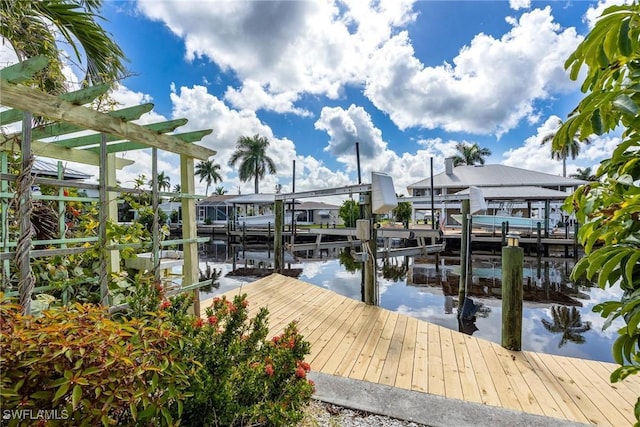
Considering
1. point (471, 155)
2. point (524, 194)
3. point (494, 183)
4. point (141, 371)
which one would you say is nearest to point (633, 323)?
point (141, 371)

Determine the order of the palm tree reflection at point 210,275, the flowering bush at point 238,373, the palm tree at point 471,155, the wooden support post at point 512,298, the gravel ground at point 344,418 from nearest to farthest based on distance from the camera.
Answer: the flowering bush at point 238,373
the gravel ground at point 344,418
the wooden support post at point 512,298
the palm tree reflection at point 210,275
the palm tree at point 471,155

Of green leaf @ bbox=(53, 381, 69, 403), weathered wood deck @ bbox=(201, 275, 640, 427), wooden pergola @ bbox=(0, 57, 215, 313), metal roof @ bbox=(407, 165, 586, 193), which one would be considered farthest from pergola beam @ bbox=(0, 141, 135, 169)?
metal roof @ bbox=(407, 165, 586, 193)

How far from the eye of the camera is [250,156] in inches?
1155

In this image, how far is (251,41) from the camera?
5.94 m

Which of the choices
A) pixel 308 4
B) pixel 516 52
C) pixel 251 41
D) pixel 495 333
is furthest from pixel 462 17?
pixel 495 333

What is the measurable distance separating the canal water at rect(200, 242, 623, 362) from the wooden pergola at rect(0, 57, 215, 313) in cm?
491

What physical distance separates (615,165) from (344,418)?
1.79 meters

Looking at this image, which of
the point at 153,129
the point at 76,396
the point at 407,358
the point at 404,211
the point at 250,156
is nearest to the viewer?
the point at 76,396

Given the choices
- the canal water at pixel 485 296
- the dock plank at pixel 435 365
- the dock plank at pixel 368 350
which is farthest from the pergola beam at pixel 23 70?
the canal water at pixel 485 296

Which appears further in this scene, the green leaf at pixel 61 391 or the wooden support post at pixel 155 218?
the wooden support post at pixel 155 218

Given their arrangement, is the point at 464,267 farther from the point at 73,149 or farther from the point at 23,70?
the point at 23,70

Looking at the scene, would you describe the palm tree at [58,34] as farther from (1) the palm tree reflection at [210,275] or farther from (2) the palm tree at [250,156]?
(2) the palm tree at [250,156]

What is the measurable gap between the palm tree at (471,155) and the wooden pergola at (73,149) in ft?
109

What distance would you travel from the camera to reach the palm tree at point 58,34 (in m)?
2.29
